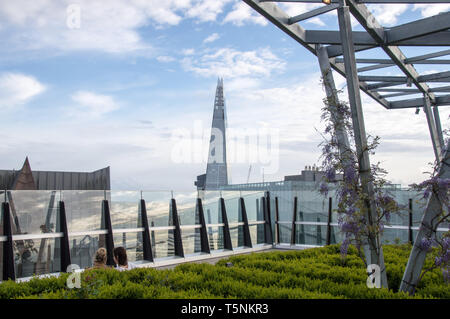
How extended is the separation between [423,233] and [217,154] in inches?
1774

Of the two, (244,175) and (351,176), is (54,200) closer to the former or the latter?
(351,176)

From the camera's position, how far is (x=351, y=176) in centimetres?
577

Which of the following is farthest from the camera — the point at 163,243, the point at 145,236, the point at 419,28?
the point at 163,243

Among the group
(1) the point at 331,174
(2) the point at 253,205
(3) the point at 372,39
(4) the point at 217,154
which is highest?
(3) the point at 372,39

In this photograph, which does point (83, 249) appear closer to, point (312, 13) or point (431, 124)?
point (312, 13)

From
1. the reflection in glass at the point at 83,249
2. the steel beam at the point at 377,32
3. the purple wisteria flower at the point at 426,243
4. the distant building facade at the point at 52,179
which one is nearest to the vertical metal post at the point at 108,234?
the reflection in glass at the point at 83,249

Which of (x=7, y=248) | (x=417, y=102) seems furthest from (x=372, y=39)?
(x=7, y=248)

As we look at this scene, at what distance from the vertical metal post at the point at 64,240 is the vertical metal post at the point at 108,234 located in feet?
3.02

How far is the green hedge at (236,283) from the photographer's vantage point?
4422 mm

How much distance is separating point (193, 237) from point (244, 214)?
88.6 inches

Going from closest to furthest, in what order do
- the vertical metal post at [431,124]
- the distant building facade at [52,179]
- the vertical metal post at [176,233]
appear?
the vertical metal post at [176,233] → the vertical metal post at [431,124] → the distant building facade at [52,179]

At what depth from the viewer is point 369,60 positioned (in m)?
9.78

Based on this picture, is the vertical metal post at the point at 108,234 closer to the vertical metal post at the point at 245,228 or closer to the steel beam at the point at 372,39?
the vertical metal post at the point at 245,228

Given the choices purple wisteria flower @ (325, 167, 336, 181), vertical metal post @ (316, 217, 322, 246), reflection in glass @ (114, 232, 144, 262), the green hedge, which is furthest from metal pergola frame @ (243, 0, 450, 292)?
Result: reflection in glass @ (114, 232, 144, 262)
